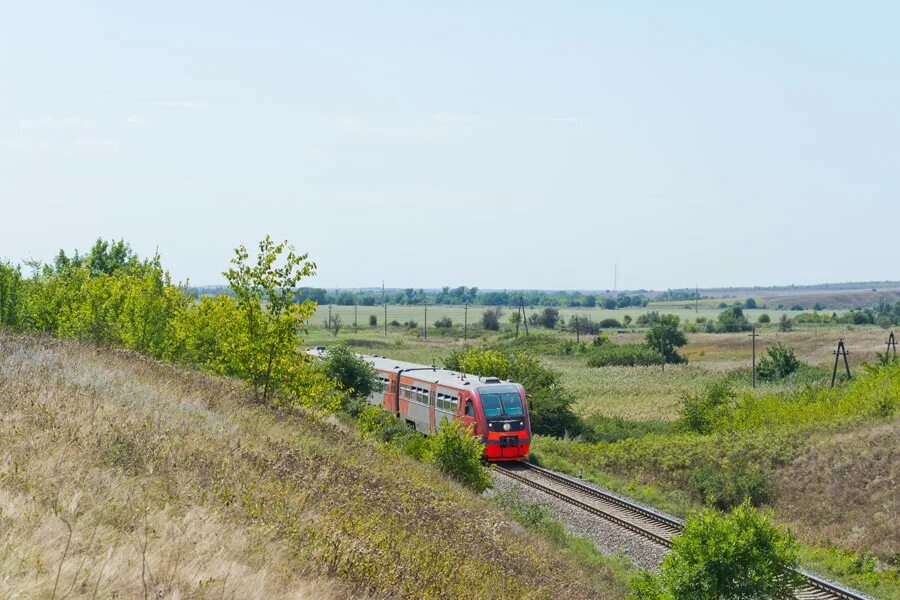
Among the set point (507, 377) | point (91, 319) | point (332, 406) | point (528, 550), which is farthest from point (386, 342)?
point (528, 550)

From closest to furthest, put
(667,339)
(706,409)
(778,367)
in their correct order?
(706,409)
(778,367)
(667,339)

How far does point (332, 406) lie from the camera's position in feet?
77.0

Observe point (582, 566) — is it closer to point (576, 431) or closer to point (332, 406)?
point (332, 406)

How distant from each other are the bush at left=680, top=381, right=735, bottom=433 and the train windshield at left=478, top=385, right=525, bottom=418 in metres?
15.1

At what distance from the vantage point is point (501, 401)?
31312 mm

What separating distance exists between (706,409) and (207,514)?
38.7 m

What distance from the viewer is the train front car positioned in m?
30.9

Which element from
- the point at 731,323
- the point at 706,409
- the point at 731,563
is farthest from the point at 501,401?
the point at 731,323

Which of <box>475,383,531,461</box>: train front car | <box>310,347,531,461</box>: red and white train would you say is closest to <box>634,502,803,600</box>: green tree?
<box>310,347,531,461</box>: red and white train

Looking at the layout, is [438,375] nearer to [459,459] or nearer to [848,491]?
[459,459]

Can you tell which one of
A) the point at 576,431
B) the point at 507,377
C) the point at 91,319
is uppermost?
the point at 91,319

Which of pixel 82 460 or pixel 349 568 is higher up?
pixel 82 460

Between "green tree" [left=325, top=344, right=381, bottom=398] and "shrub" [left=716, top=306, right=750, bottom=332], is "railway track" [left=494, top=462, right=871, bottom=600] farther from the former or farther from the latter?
"shrub" [left=716, top=306, right=750, bottom=332]

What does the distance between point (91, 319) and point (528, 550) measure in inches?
929
